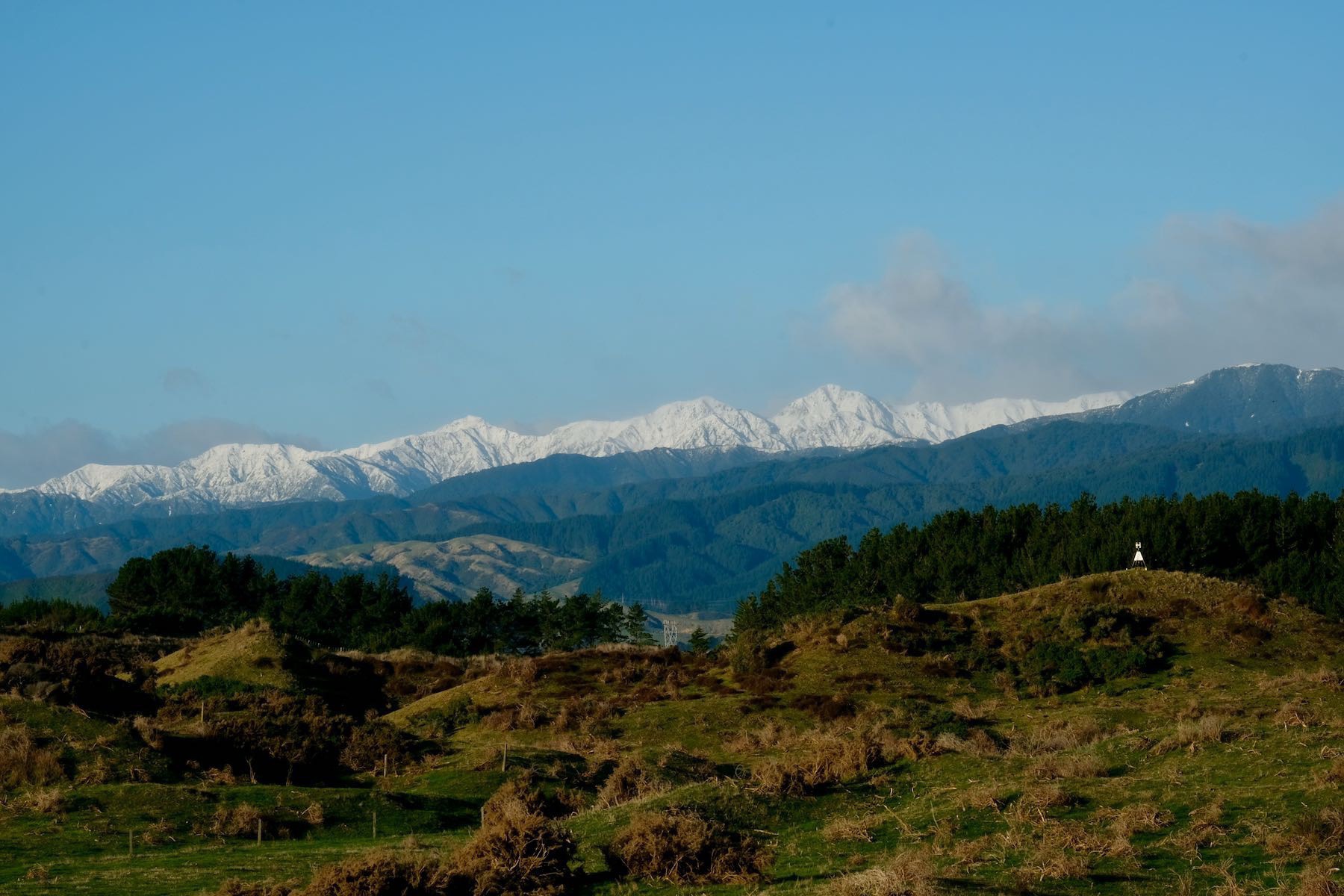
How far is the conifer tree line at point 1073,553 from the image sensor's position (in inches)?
4232

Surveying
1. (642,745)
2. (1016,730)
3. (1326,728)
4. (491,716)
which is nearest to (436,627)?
(491,716)

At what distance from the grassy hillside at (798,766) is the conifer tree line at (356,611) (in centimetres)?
4491

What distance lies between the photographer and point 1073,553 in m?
114

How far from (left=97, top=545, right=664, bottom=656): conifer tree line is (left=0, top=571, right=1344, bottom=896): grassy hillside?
4491cm

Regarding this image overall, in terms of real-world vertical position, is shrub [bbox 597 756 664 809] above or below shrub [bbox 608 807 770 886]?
below

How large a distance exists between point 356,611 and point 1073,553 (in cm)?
6822

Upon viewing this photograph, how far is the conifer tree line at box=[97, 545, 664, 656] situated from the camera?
115 m

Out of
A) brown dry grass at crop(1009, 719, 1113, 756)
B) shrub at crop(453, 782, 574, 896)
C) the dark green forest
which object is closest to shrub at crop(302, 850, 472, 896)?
shrub at crop(453, 782, 574, 896)

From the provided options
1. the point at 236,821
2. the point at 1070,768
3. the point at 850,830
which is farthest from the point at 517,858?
the point at 1070,768

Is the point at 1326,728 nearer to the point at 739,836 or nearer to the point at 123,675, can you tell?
the point at 739,836

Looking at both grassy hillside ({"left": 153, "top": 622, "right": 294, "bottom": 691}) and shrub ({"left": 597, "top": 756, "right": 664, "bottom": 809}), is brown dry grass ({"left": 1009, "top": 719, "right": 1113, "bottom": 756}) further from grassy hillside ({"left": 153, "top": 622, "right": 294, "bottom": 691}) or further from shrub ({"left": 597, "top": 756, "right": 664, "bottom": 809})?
grassy hillside ({"left": 153, "top": 622, "right": 294, "bottom": 691})

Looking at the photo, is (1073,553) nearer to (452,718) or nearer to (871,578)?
(871,578)

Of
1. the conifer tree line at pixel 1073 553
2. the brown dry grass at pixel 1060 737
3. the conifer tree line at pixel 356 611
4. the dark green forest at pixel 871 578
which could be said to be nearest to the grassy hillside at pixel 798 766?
the brown dry grass at pixel 1060 737

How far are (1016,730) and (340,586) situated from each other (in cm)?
10039
